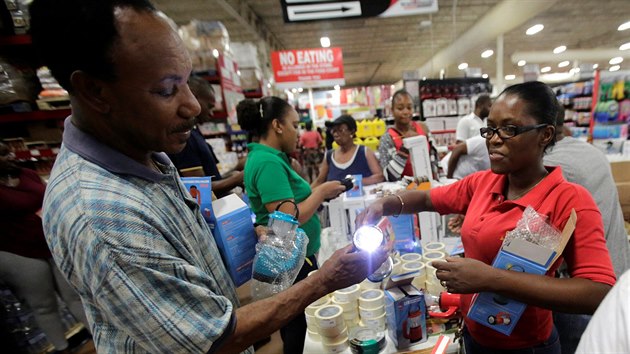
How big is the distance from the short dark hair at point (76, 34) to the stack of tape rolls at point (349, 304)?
128 centimetres

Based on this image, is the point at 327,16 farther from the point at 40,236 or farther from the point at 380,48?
the point at 380,48

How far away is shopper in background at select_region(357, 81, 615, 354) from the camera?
92cm

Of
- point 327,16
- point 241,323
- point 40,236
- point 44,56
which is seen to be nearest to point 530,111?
point 241,323

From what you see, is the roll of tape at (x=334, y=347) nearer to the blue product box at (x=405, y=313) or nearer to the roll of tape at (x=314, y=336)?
the roll of tape at (x=314, y=336)

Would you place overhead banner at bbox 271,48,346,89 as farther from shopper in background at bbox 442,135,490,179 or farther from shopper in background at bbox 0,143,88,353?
shopper in background at bbox 0,143,88,353

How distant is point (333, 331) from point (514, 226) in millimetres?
842

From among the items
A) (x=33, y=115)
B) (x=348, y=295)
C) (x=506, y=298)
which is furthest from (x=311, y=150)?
(x=506, y=298)

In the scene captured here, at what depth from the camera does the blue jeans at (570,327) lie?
148cm

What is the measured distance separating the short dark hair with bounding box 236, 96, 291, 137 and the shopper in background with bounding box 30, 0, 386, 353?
1.06 meters

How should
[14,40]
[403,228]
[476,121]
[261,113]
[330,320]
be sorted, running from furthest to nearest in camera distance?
[476,121]
[14,40]
[403,228]
[261,113]
[330,320]

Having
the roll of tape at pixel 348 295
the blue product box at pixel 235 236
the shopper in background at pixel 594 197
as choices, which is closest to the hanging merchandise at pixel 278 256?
the blue product box at pixel 235 236

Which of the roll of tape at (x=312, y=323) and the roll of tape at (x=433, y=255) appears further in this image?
the roll of tape at (x=433, y=255)

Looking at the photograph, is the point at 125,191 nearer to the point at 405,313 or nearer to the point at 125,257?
the point at 125,257

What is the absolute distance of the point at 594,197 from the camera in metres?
1.61
